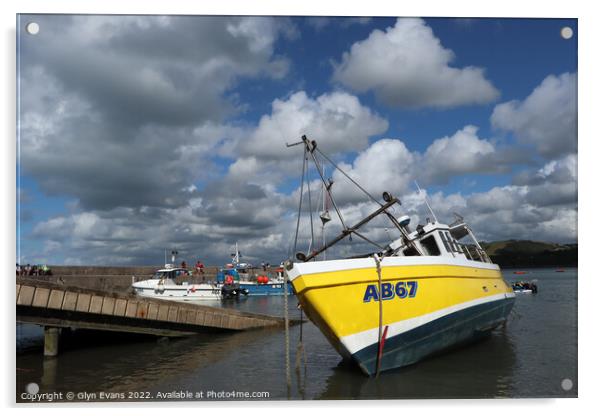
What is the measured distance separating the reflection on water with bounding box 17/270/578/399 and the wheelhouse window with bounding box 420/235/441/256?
2.51 m

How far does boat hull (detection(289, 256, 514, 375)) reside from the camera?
9.20 metres

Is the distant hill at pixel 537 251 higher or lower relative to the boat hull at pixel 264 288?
higher

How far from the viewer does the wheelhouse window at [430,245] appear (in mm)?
12195

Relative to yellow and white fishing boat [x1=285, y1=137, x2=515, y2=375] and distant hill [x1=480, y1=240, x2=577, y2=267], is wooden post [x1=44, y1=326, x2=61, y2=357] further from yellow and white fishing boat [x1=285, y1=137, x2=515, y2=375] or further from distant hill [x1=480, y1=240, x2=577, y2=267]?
distant hill [x1=480, y1=240, x2=577, y2=267]

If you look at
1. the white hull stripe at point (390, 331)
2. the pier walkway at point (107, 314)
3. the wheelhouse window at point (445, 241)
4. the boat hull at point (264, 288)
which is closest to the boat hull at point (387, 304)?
A: the white hull stripe at point (390, 331)

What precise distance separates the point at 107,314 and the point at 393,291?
890 cm

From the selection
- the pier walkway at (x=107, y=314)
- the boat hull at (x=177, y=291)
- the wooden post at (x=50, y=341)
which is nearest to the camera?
the pier walkway at (x=107, y=314)

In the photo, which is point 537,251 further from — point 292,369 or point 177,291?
point 177,291

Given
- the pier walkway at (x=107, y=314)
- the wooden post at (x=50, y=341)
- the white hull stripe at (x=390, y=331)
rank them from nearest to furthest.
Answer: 1. the white hull stripe at (x=390, y=331)
2. the pier walkway at (x=107, y=314)
3. the wooden post at (x=50, y=341)

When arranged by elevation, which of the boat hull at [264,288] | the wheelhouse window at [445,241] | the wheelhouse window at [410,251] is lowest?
the boat hull at [264,288]

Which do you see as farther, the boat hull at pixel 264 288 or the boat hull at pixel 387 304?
the boat hull at pixel 264 288

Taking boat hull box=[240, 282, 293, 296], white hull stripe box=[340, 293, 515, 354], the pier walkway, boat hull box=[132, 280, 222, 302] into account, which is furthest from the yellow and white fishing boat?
boat hull box=[240, 282, 293, 296]

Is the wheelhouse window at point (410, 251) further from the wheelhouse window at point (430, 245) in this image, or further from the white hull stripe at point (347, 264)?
the white hull stripe at point (347, 264)

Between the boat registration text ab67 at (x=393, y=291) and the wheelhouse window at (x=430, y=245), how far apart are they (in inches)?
97.5
